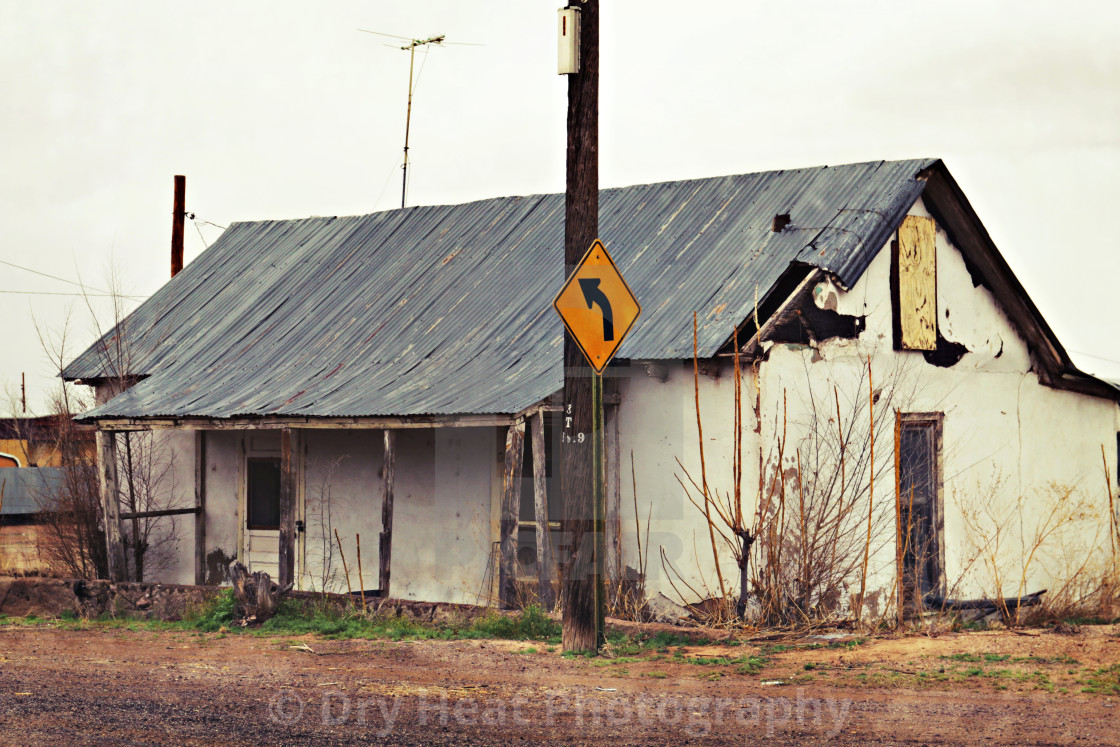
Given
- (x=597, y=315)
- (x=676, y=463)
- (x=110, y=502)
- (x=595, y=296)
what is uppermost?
(x=595, y=296)

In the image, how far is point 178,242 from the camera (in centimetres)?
2361

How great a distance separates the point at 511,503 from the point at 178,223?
14116mm

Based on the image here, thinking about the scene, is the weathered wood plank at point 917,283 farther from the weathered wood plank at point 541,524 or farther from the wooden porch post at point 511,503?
the wooden porch post at point 511,503

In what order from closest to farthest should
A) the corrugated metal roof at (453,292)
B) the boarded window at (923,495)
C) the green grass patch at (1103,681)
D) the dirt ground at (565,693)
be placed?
the dirt ground at (565,693) < the green grass patch at (1103,681) < the corrugated metal roof at (453,292) < the boarded window at (923,495)

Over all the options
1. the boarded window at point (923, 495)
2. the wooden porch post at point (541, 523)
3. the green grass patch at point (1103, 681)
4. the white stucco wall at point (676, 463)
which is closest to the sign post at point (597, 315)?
the wooden porch post at point (541, 523)

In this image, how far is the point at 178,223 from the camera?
78.0 feet

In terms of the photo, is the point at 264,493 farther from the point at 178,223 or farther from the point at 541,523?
the point at 178,223

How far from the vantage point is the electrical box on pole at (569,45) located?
387 inches

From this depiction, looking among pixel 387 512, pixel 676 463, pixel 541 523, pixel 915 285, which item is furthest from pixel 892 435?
pixel 387 512

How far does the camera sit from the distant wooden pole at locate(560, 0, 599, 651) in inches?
385

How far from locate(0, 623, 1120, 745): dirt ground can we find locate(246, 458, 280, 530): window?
4.93 m

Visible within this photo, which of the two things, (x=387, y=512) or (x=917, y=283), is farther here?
(x=917, y=283)

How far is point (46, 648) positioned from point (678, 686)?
6278 mm

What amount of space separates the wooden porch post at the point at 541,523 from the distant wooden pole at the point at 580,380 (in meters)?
2.01
